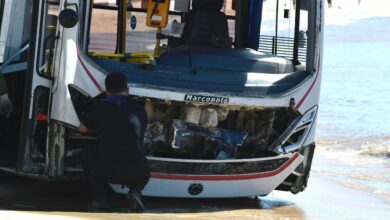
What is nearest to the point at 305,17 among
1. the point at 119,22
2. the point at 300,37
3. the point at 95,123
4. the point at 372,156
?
the point at 300,37

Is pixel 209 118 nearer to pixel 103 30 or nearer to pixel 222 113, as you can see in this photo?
pixel 222 113

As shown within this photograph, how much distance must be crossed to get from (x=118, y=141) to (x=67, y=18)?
1.09 meters

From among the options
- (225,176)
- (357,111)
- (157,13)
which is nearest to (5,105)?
(157,13)

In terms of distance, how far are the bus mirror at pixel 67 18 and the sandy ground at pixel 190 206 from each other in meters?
1.54

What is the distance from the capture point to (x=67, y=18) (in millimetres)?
8273

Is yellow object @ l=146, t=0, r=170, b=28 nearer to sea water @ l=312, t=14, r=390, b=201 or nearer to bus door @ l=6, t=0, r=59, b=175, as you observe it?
bus door @ l=6, t=0, r=59, b=175

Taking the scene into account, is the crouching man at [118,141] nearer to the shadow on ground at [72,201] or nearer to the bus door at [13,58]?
the shadow on ground at [72,201]

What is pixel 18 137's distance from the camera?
9.22 meters

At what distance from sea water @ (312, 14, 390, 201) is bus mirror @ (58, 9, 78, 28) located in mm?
4919

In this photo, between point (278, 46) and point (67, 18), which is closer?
point (67, 18)

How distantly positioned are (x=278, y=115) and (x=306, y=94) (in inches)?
Answer: 12.6

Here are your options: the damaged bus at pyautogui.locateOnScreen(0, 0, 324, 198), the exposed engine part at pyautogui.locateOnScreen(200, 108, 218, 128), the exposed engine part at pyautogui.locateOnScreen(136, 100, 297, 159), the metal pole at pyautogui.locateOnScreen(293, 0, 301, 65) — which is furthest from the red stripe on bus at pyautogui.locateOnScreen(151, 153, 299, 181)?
the metal pole at pyautogui.locateOnScreen(293, 0, 301, 65)

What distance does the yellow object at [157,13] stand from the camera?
382 inches

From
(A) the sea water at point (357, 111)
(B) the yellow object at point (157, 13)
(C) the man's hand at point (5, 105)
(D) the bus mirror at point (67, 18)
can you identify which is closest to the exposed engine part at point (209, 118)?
(B) the yellow object at point (157, 13)
